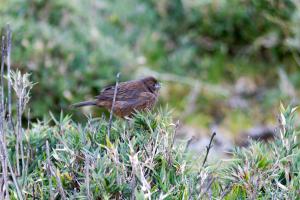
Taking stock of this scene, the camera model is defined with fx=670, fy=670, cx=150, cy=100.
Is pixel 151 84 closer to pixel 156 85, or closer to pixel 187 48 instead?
pixel 156 85

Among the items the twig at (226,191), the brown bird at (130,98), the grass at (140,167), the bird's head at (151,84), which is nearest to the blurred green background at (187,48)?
the bird's head at (151,84)

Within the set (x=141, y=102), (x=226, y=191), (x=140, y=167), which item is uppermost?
(x=140, y=167)

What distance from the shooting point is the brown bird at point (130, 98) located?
4664mm

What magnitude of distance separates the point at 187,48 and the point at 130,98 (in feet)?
11.9

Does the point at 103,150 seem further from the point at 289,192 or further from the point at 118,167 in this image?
the point at 289,192

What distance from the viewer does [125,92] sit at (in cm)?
482

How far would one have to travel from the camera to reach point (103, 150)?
3098 mm

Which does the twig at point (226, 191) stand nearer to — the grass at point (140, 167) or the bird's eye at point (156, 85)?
the grass at point (140, 167)

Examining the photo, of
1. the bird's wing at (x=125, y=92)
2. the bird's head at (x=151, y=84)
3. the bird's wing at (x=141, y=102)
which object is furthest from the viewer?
the bird's head at (x=151, y=84)

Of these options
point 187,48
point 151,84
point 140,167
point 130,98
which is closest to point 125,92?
point 130,98

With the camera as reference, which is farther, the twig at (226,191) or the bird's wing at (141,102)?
the bird's wing at (141,102)

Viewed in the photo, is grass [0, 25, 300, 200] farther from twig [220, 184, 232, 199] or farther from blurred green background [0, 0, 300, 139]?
blurred green background [0, 0, 300, 139]

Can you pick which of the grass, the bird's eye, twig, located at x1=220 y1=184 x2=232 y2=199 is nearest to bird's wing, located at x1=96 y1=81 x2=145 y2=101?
the bird's eye

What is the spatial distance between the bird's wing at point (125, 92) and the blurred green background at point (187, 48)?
158 centimetres
